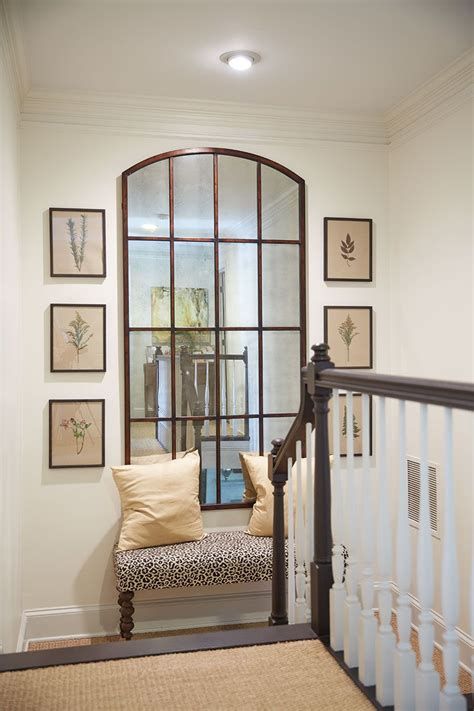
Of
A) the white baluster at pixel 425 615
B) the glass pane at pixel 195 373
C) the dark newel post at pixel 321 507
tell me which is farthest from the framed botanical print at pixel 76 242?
the white baluster at pixel 425 615

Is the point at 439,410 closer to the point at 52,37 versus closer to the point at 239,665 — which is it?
the point at 239,665

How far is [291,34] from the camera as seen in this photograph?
9.39 ft

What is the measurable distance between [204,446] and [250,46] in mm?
2056

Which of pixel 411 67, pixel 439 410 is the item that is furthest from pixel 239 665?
pixel 411 67

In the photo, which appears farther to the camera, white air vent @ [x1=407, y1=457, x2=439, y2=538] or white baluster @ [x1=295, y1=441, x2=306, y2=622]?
white air vent @ [x1=407, y1=457, x2=439, y2=538]

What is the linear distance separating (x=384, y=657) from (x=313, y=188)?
2821 mm

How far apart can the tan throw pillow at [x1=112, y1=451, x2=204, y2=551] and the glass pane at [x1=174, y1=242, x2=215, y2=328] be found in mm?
816

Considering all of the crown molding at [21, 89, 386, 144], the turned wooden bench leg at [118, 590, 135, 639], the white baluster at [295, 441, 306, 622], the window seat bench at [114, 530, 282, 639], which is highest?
the crown molding at [21, 89, 386, 144]

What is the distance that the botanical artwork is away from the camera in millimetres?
3570

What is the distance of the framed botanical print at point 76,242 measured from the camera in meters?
3.56

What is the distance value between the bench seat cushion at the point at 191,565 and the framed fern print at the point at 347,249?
1600 millimetres

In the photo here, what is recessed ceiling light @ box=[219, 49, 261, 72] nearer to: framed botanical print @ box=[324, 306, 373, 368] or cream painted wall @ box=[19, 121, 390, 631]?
cream painted wall @ box=[19, 121, 390, 631]

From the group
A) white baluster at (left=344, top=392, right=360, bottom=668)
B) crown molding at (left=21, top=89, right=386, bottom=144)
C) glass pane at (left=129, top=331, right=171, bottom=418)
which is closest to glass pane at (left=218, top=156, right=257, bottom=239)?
crown molding at (left=21, top=89, right=386, bottom=144)

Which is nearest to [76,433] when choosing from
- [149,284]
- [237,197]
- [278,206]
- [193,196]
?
[149,284]
